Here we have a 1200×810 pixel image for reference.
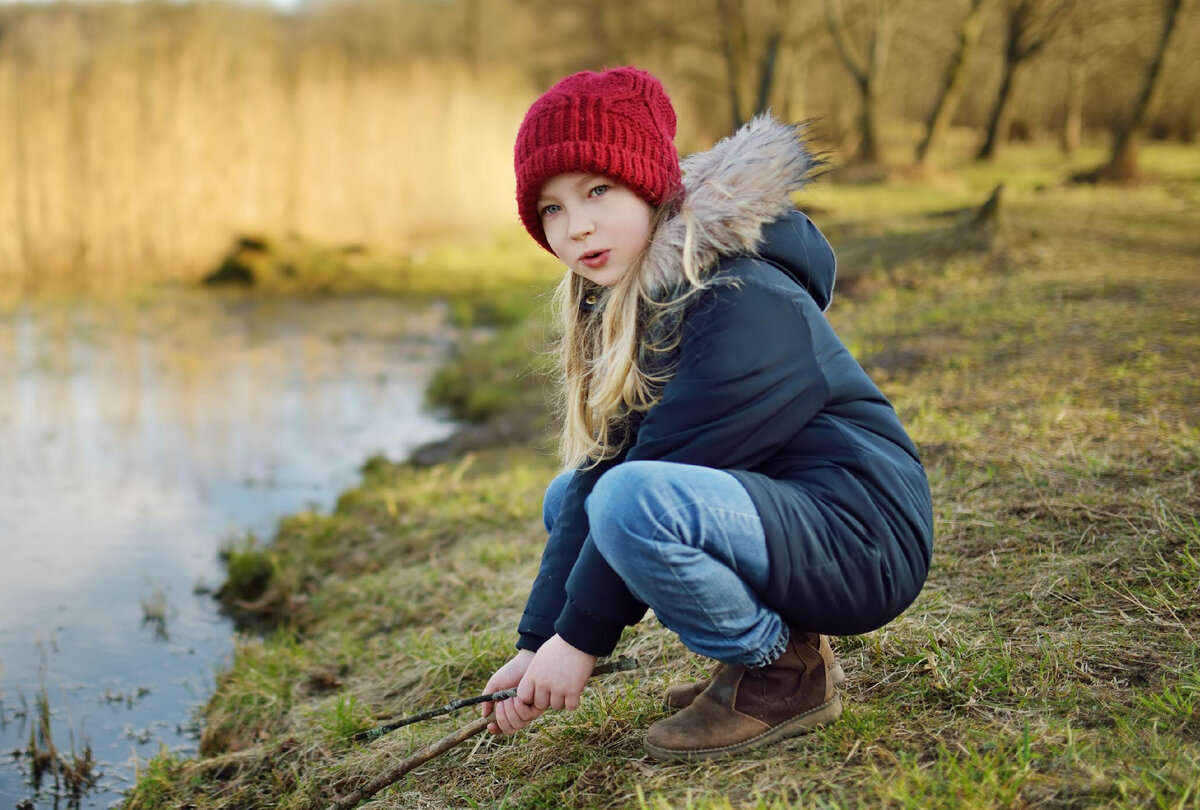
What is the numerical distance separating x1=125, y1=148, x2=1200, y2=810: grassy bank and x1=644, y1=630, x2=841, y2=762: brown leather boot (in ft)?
0.14

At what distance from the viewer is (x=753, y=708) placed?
1.92m

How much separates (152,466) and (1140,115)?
355 inches

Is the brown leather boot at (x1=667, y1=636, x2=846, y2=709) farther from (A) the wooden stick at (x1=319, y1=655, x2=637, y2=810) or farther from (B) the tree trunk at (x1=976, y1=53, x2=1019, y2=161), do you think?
(B) the tree trunk at (x1=976, y1=53, x2=1019, y2=161)

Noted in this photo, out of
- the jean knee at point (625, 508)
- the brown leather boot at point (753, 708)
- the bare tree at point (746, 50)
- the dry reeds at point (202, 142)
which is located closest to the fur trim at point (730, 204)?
the jean knee at point (625, 508)

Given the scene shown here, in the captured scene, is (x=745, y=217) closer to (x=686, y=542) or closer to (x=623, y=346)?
(x=623, y=346)

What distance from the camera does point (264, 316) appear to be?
8.77 metres

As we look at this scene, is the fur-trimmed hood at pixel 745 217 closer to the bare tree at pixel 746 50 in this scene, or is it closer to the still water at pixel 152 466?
the still water at pixel 152 466

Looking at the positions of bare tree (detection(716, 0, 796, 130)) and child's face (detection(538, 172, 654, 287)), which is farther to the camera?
bare tree (detection(716, 0, 796, 130))

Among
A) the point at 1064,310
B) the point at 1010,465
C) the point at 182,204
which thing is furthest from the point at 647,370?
the point at 182,204

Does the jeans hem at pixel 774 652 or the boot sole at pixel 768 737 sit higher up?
the jeans hem at pixel 774 652

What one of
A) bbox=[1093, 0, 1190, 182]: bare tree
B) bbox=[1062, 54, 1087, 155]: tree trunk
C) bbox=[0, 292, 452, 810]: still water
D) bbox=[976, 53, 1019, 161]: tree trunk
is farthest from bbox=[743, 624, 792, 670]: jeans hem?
bbox=[1062, 54, 1087, 155]: tree trunk

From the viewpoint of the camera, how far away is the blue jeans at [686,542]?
1.67 meters

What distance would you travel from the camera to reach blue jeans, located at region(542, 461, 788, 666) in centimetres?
167

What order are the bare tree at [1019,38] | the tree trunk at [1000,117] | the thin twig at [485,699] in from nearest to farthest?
the thin twig at [485,699], the bare tree at [1019,38], the tree trunk at [1000,117]
